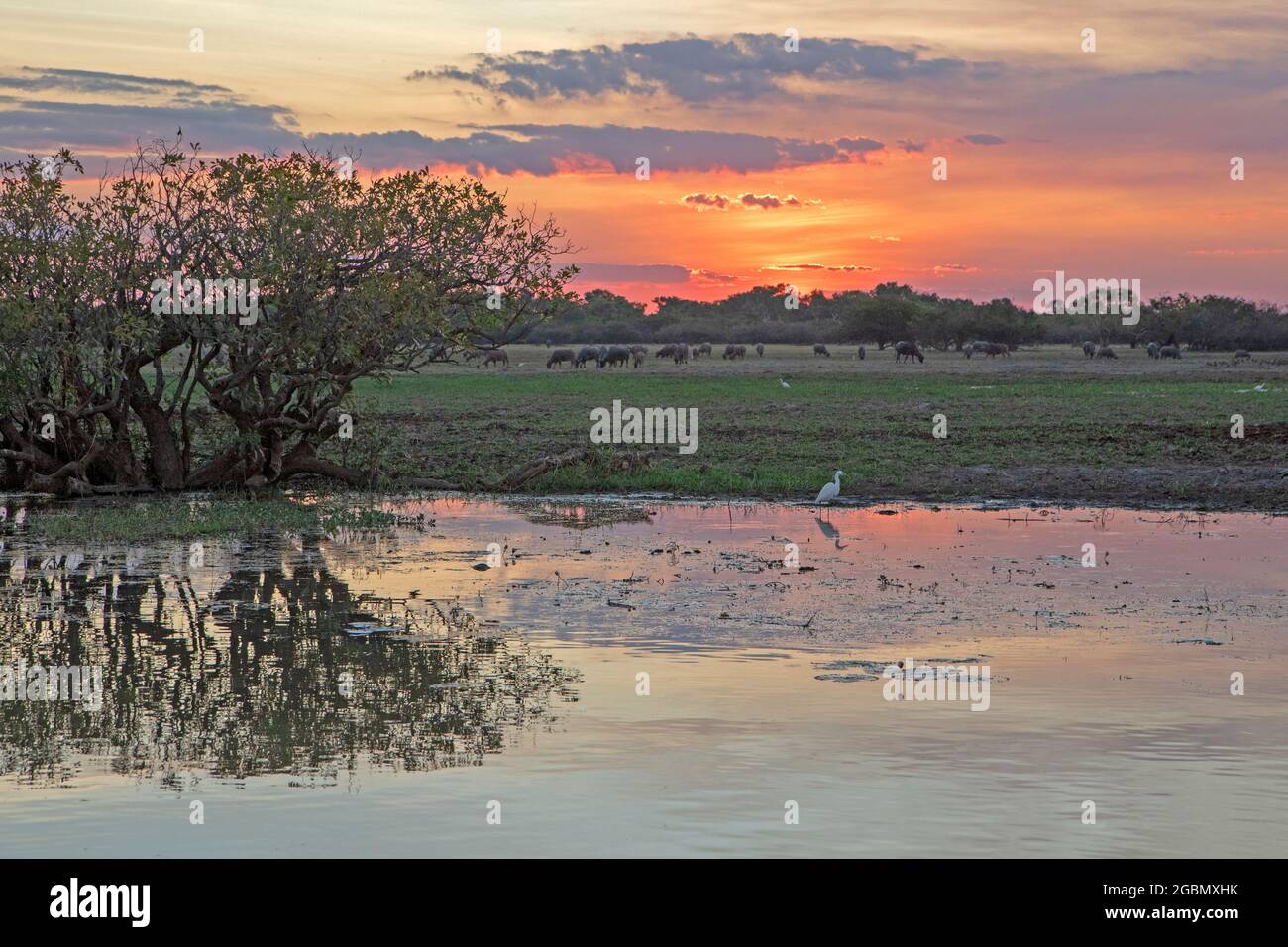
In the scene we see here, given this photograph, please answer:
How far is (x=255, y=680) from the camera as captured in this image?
34.7 feet

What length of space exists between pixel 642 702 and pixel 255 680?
9.17 ft

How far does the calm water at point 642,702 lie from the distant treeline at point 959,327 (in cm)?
7294

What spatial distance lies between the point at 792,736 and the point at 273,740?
307 cm

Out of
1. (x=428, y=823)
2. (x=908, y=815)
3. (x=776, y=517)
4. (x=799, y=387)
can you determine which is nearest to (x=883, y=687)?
(x=908, y=815)

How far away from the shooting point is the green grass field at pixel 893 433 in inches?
928

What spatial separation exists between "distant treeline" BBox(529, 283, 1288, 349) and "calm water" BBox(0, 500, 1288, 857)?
72942mm

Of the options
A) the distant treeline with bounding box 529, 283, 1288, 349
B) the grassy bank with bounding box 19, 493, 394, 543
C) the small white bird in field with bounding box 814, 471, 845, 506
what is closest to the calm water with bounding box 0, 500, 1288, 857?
the grassy bank with bounding box 19, 493, 394, 543

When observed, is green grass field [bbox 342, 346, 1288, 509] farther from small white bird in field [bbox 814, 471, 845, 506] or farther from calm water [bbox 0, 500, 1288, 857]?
calm water [bbox 0, 500, 1288, 857]

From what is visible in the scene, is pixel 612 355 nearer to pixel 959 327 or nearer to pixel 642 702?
pixel 959 327

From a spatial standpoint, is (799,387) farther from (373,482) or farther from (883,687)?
(883,687)

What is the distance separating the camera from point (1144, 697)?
10.0 m

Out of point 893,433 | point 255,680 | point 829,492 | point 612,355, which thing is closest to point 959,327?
point 612,355

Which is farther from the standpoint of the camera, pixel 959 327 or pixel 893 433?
pixel 959 327

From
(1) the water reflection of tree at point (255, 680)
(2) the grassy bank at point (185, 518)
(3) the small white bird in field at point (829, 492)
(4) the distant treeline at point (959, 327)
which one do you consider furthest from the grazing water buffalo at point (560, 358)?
(1) the water reflection of tree at point (255, 680)
